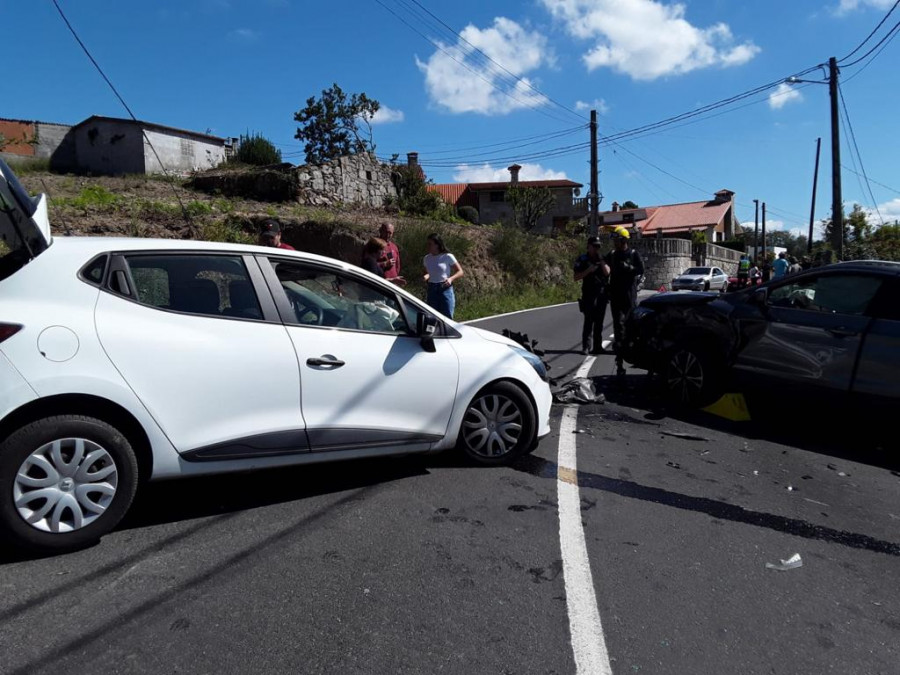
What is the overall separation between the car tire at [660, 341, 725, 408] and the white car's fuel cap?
5.67 m

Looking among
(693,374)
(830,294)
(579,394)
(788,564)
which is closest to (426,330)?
(788,564)

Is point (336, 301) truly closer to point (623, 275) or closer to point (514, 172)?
point (623, 275)

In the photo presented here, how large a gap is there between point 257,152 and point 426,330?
96.2 feet

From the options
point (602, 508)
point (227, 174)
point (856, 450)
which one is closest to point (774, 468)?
point (856, 450)

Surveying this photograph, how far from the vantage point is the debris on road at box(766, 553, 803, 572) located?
3.36m

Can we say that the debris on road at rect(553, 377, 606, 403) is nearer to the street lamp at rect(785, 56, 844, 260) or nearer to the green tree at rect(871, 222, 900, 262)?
the street lamp at rect(785, 56, 844, 260)

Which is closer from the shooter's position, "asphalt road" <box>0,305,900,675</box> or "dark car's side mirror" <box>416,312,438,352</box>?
"asphalt road" <box>0,305,900,675</box>

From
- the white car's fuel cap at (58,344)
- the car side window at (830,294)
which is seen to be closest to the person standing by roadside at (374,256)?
the car side window at (830,294)

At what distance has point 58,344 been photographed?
3.14 meters

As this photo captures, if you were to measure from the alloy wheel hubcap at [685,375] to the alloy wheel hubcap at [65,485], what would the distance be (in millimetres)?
5499

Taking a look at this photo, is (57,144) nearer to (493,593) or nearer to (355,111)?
(355,111)

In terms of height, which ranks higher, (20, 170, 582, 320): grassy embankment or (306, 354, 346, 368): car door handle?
(20, 170, 582, 320): grassy embankment

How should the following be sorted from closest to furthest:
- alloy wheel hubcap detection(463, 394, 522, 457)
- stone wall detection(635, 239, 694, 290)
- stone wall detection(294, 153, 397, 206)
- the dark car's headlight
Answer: alloy wheel hubcap detection(463, 394, 522, 457) < the dark car's headlight < stone wall detection(294, 153, 397, 206) < stone wall detection(635, 239, 694, 290)

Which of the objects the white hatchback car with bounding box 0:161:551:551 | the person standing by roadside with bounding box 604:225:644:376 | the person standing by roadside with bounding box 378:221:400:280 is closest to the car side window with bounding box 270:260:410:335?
the white hatchback car with bounding box 0:161:551:551
